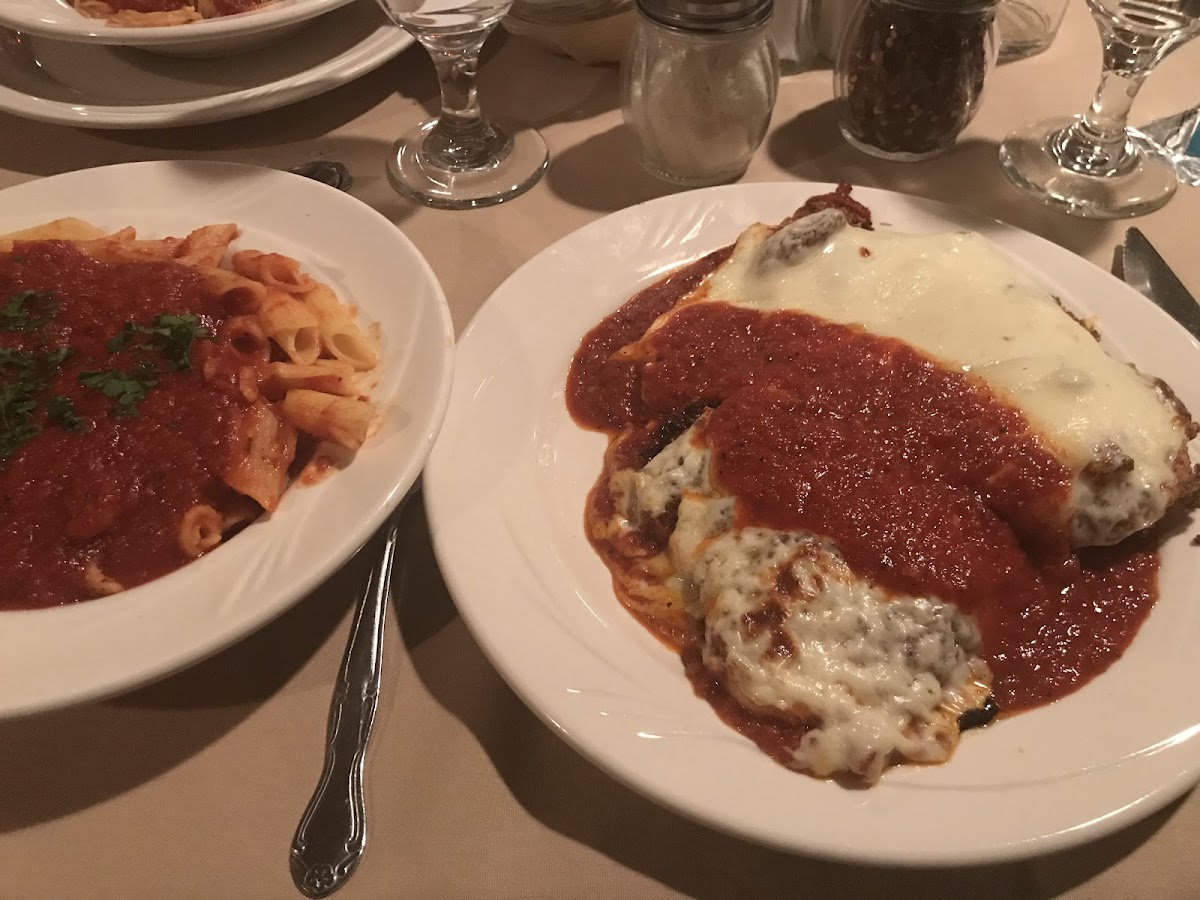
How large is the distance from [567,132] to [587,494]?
146 cm

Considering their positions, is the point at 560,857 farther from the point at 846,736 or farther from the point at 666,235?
the point at 666,235

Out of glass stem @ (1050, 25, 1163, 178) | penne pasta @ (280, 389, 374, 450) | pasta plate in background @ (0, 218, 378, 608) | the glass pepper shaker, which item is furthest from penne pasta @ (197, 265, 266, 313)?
glass stem @ (1050, 25, 1163, 178)

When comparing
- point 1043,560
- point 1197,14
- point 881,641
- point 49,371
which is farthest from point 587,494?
point 1197,14

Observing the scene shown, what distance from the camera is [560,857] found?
1.29 metres

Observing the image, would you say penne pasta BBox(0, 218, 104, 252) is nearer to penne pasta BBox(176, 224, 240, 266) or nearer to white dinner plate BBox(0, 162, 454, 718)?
white dinner plate BBox(0, 162, 454, 718)

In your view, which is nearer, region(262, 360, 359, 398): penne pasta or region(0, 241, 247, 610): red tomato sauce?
region(0, 241, 247, 610): red tomato sauce

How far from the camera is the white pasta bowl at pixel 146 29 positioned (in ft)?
7.43

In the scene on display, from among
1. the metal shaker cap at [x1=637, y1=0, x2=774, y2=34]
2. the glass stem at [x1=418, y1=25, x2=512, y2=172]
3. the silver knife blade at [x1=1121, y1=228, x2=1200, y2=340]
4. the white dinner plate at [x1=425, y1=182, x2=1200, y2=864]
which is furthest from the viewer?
the glass stem at [x1=418, y1=25, x2=512, y2=172]

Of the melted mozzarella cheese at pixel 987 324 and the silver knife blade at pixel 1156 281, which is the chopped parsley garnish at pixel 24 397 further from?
the silver knife blade at pixel 1156 281

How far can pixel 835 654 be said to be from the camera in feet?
4.30

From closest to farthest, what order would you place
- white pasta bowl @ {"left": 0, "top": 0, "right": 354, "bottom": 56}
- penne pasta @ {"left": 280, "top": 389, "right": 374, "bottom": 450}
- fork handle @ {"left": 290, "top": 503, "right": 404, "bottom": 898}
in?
fork handle @ {"left": 290, "top": 503, "right": 404, "bottom": 898}
penne pasta @ {"left": 280, "top": 389, "right": 374, "bottom": 450}
white pasta bowl @ {"left": 0, "top": 0, "right": 354, "bottom": 56}

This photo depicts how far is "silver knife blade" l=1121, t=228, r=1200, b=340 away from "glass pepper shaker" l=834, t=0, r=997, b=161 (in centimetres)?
57

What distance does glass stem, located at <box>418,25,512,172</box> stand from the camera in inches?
97.7

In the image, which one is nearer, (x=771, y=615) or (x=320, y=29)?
(x=771, y=615)
